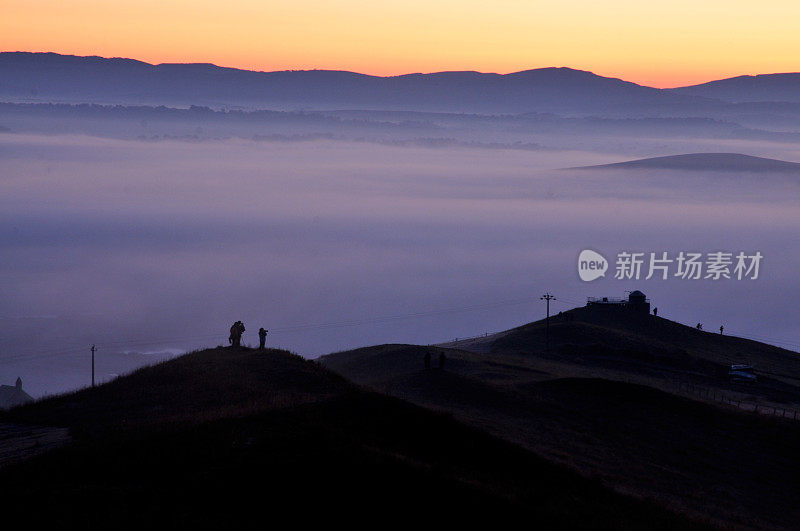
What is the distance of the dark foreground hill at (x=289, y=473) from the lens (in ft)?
60.1

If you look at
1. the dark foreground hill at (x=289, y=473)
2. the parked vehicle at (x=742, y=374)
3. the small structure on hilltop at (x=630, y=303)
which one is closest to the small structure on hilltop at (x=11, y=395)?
the small structure on hilltop at (x=630, y=303)

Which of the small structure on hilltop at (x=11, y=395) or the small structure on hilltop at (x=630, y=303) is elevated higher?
the small structure on hilltop at (x=630, y=303)

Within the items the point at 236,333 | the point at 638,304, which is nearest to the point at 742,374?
the point at 638,304

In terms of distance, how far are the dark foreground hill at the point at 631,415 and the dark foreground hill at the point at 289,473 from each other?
255 inches

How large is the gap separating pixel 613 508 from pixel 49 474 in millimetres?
14576

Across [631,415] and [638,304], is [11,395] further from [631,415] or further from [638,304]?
[631,415]

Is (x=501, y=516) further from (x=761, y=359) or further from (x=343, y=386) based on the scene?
(x=761, y=359)

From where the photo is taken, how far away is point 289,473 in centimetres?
2023

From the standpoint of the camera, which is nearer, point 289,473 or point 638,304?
point 289,473

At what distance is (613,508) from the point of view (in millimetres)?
24422

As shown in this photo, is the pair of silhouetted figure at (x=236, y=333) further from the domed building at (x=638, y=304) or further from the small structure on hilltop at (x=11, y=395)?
the small structure on hilltop at (x=11, y=395)

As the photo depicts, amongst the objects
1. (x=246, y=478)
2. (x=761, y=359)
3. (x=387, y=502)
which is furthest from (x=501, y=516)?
(x=761, y=359)

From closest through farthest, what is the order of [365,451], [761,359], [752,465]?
[365,451] → [752,465] → [761,359]

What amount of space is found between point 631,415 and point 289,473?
31.8m
